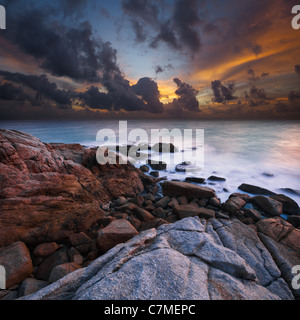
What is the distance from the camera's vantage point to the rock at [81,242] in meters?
3.36

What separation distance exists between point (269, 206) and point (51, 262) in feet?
24.5

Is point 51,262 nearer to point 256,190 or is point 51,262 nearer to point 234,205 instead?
point 234,205

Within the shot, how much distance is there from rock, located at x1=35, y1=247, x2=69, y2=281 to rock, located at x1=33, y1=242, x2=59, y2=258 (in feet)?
0.28

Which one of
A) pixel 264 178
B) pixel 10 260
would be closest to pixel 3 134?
pixel 10 260

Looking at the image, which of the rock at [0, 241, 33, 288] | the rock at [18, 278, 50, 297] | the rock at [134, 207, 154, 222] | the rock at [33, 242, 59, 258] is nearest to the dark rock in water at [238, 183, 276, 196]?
the rock at [134, 207, 154, 222]

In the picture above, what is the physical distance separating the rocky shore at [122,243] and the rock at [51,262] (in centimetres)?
2

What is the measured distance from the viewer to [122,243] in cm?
296

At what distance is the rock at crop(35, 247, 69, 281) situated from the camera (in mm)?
2836

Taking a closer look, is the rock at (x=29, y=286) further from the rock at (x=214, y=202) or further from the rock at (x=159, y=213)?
the rock at (x=214, y=202)

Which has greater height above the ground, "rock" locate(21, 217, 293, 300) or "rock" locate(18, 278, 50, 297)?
"rock" locate(21, 217, 293, 300)

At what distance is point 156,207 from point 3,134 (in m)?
6.38

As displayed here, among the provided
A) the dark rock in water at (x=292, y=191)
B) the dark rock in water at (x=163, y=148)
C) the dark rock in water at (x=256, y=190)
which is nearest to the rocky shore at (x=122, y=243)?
the dark rock in water at (x=256, y=190)

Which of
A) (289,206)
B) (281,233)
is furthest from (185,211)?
(289,206)

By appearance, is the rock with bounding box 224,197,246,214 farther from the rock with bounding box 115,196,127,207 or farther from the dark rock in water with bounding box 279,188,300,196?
the dark rock in water with bounding box 279,188,300,196
